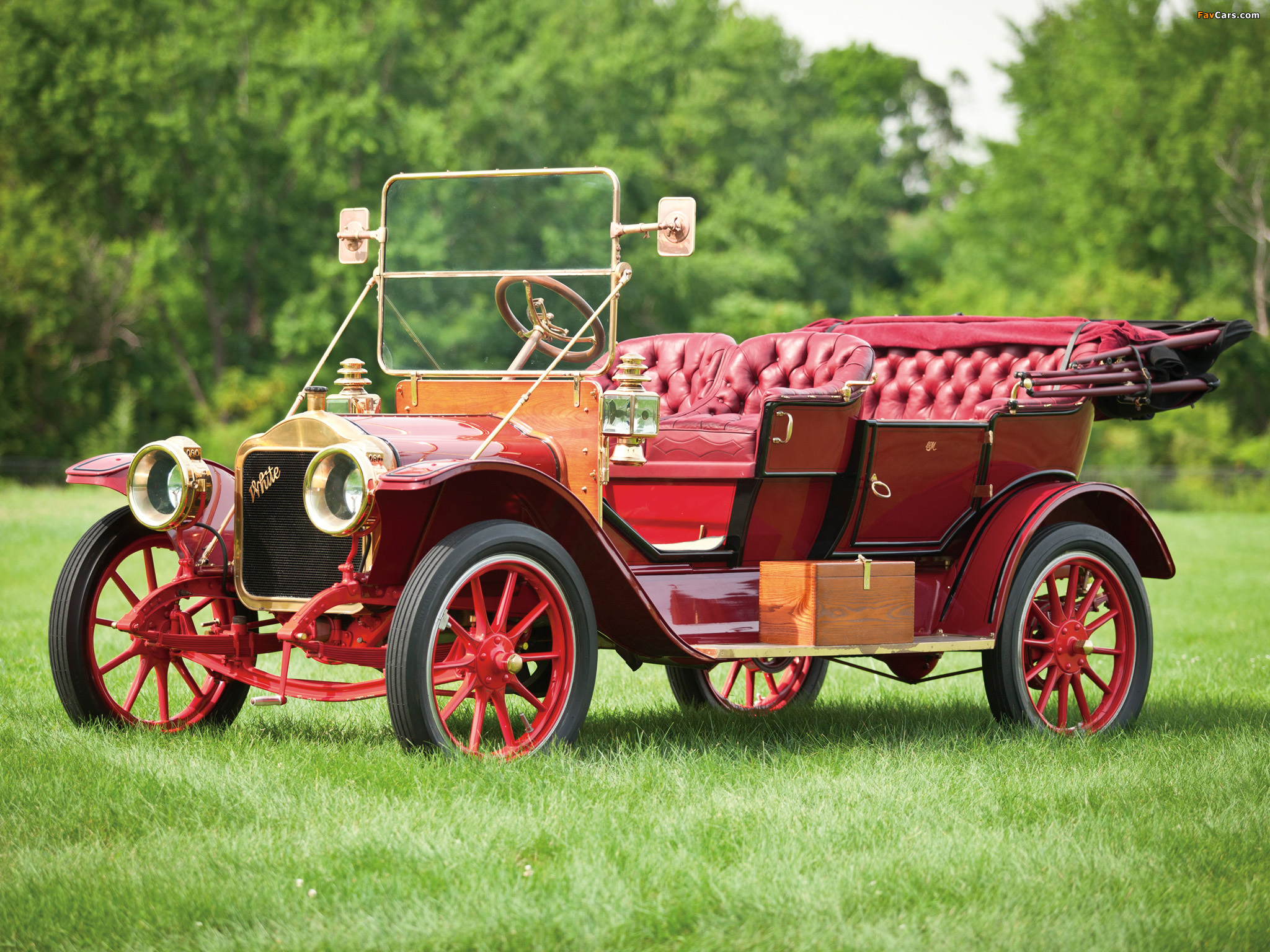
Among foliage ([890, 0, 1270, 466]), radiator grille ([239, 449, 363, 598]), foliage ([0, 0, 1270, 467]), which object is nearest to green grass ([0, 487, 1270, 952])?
radiator grille ([239, 449, 363, 598])

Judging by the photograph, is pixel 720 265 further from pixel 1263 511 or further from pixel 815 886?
pixel 815 886

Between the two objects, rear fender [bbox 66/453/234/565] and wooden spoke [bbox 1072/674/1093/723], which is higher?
rear fender [bbox 66/453/234/565]

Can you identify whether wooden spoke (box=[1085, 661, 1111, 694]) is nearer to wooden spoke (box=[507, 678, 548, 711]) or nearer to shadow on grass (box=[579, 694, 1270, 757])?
shadow on grass (box=[579, 694, 1270, 757])

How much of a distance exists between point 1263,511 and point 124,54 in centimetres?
2508

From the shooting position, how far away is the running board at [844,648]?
542cm

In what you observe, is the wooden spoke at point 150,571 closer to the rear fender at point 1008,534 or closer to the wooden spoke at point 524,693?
the wooden spoke at point 524,693

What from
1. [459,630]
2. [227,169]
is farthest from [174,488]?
[227,169]

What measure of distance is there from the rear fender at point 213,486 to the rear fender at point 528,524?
0.90 meters

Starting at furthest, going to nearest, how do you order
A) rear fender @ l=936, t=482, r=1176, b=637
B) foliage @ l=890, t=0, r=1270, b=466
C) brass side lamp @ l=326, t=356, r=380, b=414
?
1. foliage @ l=890, t=0, r=1270, b=466
2. rear fender @ l=936, t=482, r=1176, b=637
3. brass side lamp @ l=326, t=356, r=380, b=414

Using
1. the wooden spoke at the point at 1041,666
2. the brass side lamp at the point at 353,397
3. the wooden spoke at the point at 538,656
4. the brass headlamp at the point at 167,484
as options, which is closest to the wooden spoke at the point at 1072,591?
the wooden spoke at the point at 1041,666

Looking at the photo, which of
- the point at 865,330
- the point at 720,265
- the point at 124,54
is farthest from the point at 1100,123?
the point at 865,330

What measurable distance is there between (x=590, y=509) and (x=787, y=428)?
98 centimetres

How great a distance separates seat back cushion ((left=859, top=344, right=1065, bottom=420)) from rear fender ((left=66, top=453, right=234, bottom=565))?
2945mm

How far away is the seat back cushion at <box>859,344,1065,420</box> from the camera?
7027 mm
